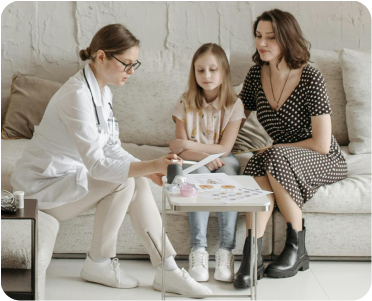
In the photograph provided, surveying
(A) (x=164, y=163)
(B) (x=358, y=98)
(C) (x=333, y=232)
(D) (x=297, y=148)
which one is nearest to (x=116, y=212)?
(A) (x=164, y=163)

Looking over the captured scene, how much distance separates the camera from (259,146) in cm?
275

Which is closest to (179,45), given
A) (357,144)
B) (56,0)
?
(56,0)

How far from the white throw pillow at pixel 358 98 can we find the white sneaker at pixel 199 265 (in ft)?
3.37

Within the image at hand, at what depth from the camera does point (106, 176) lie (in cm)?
188

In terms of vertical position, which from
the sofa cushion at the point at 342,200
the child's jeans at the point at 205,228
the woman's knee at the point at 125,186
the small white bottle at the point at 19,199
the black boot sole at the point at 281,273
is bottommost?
the black boot sole at the point at 281,273

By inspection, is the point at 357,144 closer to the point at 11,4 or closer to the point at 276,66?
the point at 276,66

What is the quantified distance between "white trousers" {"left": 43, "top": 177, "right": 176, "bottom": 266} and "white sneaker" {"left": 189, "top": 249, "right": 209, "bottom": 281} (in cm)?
19

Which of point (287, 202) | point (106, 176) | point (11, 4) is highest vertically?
point (11, 4)

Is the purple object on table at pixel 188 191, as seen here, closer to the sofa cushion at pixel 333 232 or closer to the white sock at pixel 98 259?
the white sock at pixel 98 259

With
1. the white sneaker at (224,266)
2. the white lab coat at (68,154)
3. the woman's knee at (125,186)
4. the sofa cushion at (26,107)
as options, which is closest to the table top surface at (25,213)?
the white lab coat at (68,154)

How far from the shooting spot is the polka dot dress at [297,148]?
7.03 ft

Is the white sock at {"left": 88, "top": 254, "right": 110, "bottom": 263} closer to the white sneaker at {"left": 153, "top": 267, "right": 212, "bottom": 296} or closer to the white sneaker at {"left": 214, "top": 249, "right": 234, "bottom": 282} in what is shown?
the white sneaker at {"left": 153, "top": 267, "right": 212, "bottom": 296}

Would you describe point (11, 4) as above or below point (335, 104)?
above

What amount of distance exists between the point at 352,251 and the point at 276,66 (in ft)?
2.86
